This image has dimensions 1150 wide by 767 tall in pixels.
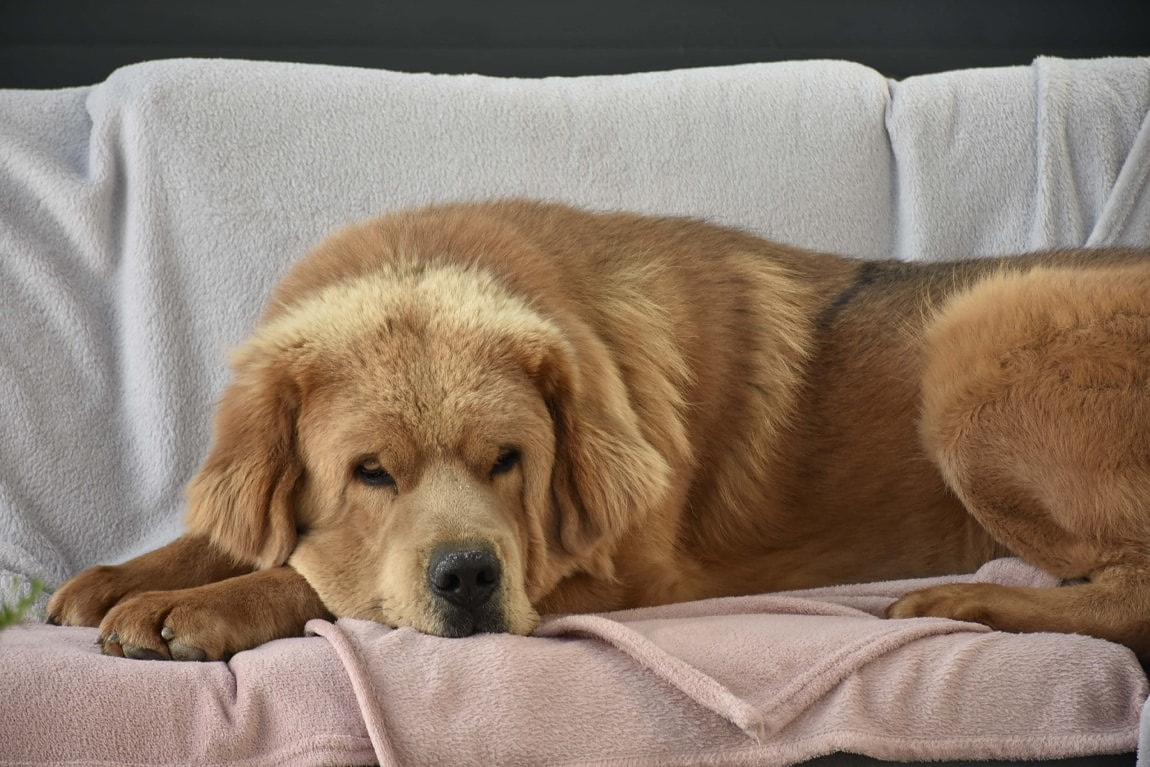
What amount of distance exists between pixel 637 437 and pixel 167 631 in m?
1.05

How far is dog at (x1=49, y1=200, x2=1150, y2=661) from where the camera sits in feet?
8.13

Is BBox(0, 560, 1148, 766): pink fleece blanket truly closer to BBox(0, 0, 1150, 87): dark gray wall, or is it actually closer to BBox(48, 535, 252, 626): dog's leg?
BBox(48, 535, 252, 626): dog's leg

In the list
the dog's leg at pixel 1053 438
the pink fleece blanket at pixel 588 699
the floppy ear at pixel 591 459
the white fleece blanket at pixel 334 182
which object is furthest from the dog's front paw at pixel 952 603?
the white fleece blanket at pixel 334 182

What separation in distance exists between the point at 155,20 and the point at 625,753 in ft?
10.6

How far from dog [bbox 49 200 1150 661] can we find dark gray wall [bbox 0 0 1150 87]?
1485 millimetres

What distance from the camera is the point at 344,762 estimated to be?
79.0 inches

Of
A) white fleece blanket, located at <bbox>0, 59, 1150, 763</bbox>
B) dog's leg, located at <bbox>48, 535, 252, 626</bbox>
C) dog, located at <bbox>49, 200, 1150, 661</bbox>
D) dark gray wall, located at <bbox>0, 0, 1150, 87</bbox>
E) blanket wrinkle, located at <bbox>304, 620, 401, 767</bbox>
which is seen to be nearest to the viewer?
blanket wrinkle, located at <bbox>304, 620, 401, 767</bbox>

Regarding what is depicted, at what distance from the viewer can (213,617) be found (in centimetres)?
244

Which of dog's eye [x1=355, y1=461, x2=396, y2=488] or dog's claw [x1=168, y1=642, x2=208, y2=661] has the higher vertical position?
dog's eye [x1=355, y1=461, x2=396, y2=488]

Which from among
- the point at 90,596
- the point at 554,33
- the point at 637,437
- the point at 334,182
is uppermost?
the point at 554,33

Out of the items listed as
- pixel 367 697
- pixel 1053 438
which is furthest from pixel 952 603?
pixel 367 697

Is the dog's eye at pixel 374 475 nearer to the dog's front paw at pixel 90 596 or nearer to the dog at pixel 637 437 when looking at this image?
the dog at pixel 637 437

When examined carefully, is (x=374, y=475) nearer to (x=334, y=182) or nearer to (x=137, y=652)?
(x=137, y=652)

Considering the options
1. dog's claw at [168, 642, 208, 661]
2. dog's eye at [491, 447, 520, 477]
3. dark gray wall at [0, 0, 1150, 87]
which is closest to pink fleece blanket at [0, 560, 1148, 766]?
dog's claw at [168, 642, 208, 661]
